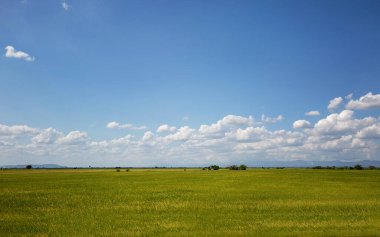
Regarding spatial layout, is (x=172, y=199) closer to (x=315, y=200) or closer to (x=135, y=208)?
(x=135, y=208)

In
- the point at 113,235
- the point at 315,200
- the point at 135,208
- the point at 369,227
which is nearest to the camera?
the point at 113,235

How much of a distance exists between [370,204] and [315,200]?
4464 mm

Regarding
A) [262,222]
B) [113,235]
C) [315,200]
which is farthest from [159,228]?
Answer: [315,200]

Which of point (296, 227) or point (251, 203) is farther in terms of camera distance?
point (251, 203)

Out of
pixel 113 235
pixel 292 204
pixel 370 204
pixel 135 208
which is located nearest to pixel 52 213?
pixel 135 208

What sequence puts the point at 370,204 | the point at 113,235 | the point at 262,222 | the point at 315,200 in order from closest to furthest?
1. the point at 113,235
2. the point at 262,222
3. the point at 370,204
4. the point at 315,200

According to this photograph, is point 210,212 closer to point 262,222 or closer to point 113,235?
point 262,222

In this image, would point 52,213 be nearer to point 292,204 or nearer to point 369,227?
point 292,204

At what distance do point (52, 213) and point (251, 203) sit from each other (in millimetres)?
15819

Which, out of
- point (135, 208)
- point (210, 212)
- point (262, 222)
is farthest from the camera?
point (135, 208)

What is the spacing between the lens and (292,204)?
92.6 feet

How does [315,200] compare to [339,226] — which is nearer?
[339,226]

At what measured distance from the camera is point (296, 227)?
64.8 feet

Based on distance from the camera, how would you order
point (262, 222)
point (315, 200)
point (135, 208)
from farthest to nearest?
point (315, 200) < point (135, 208) < point (262, 222)
